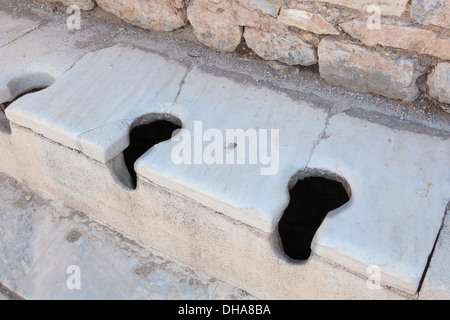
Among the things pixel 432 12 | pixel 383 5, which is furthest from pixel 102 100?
pixel 432 12

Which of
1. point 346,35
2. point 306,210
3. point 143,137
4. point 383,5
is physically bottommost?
point 306,210

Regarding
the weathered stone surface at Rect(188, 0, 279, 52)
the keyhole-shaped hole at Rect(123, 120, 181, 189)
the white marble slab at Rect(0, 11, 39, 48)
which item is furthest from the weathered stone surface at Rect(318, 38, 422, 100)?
the white marble slab at Rect(0, 11, 39, 48)

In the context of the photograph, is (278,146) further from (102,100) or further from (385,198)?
(102,100)

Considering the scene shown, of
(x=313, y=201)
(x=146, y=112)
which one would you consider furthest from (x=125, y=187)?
(x=313, y=201)

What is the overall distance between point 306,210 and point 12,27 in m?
2.57

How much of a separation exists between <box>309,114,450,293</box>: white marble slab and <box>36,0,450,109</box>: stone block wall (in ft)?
1.03

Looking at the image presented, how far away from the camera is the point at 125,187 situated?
2.87m

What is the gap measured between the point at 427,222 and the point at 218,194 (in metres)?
1.03

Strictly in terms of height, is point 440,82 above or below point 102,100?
above

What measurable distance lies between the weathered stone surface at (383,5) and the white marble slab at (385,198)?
612 millimetres

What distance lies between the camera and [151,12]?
11.1 ft

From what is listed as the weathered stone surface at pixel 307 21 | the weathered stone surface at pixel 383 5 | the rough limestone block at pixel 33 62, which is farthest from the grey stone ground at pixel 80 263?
the weathered stone surface at pixel 383 5

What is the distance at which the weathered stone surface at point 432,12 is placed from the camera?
8.09ft

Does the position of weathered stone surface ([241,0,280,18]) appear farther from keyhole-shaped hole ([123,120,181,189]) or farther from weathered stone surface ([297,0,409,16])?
keyhole-shaped hole ([123,120,181,189])
